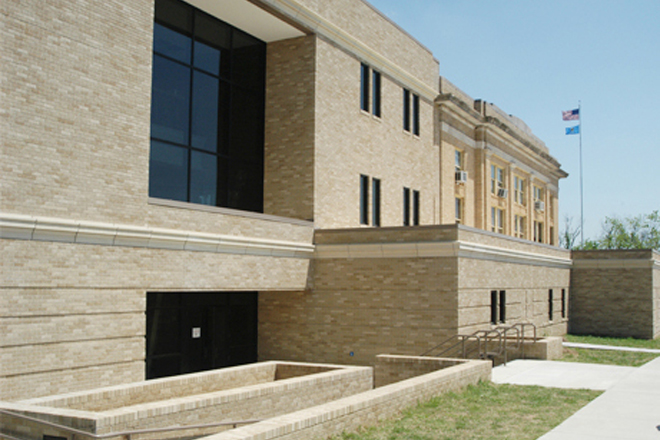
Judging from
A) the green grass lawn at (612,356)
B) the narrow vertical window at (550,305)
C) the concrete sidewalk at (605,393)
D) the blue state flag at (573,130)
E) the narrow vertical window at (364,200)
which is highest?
the blue state flag at (573,130)

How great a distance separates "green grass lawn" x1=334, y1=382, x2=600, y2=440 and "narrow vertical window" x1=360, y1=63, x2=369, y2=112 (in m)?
12.1

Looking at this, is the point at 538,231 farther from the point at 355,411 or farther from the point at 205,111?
the point at 355,411

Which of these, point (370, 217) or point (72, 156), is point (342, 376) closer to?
point (72, 156)

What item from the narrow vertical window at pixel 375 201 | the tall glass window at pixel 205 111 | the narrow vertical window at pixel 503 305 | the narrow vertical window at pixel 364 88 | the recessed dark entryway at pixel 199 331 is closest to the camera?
the recessed dark entryway at pixel 199 331

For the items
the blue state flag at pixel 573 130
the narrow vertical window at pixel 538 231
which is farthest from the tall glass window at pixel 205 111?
the blue state flag at pixel 573 130

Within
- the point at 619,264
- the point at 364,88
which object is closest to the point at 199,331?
the point at 364,88

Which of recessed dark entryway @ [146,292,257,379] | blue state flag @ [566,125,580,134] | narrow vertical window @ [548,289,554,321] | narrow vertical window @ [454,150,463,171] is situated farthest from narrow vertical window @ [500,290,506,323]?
blue state flag @ [566,125,580,134]

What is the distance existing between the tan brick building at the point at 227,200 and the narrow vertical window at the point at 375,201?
127mm

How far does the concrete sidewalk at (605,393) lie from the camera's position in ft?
34.8

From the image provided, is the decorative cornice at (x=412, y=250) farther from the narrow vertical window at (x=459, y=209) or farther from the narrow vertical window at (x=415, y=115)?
the narrow vertical window at (x=459, y=209)

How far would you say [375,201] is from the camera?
24.5 m

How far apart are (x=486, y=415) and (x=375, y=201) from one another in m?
13.3

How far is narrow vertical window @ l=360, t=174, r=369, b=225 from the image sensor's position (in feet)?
77.7

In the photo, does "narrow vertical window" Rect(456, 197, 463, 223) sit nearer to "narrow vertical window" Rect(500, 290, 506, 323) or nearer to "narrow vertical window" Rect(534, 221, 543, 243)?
"narrow vertical window" Rect(500, 290, 506, 323)
